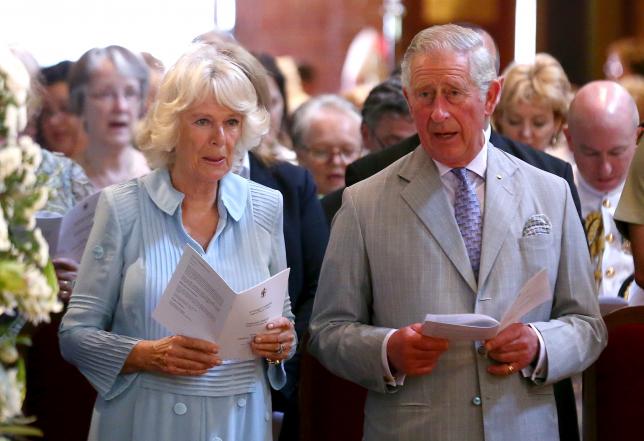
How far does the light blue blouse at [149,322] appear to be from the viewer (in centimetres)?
349

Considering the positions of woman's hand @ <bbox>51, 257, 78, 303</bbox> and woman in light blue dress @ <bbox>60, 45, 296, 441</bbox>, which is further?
woman's hand @ <bbox>51, 257, 78, 303</bbox>

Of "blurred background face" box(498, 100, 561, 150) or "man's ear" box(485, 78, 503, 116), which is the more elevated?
"blurred background face" box(498, 100, 561, 150)

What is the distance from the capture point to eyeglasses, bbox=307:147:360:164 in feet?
19.6

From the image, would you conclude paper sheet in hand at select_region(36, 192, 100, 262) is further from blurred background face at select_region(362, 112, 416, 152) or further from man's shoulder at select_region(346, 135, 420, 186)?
blurred background face at select_region(362, 112, 416, 152)

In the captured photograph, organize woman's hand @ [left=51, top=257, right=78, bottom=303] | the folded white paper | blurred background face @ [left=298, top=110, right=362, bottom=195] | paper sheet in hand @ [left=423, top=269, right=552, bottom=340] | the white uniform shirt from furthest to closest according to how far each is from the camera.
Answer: blurred background face @ [left=298, top=110, right=362, bottom=195] → the white uniform shirt → woman's hand @ [left=51, top=257, right=78, bottom=303] → the folded white paper → paper sheet in hand @ [left=423, top=269, right=552, bottom=340]

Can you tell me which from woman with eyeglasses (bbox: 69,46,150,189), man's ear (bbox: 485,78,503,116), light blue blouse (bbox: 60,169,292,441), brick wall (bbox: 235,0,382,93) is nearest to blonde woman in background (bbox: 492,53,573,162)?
woman with eyeglasses (bbox: 69,46,150,189)

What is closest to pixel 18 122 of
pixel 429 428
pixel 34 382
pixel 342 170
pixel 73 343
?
pixel 73 343

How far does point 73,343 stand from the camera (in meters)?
3.51

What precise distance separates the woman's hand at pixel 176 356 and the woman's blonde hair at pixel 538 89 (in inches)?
110

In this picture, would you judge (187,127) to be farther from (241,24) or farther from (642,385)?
(241,24)

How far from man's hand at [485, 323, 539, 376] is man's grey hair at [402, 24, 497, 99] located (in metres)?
0.66

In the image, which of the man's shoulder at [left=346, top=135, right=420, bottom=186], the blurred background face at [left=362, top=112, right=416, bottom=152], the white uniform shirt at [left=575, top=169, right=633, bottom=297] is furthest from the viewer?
the blurred background face at [left=362, top=112, right=416, bottom=152]

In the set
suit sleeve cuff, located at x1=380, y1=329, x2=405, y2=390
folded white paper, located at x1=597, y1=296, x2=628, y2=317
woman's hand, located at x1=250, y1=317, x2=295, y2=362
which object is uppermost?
folded white paper, located at x1=597, y1=296, x2=628, y2=317

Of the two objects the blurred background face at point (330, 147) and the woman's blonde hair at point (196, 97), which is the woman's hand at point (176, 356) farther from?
the blurred background face at point (330, 147)
